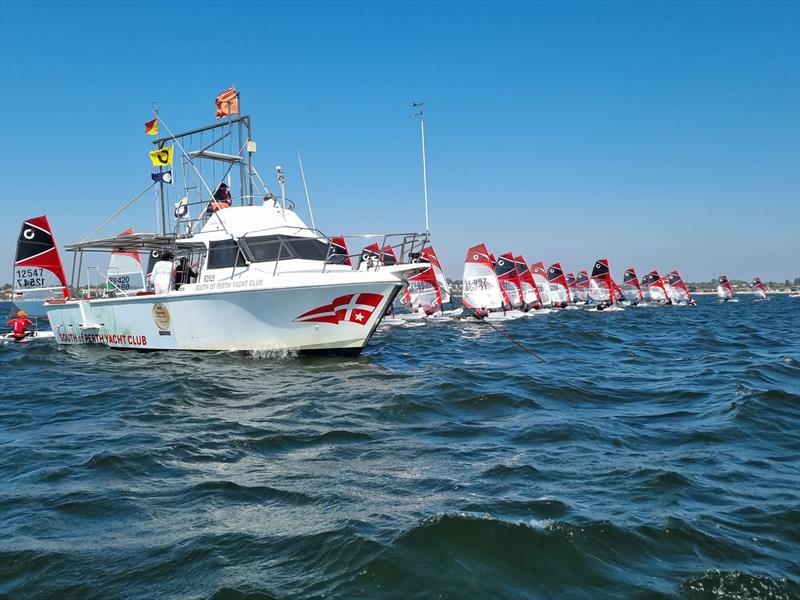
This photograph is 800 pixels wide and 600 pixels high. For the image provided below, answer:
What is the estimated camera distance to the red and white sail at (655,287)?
230ft

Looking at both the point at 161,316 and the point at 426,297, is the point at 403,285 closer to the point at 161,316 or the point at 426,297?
the point at 161,316

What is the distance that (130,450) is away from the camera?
6648 mm

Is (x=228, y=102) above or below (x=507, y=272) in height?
above

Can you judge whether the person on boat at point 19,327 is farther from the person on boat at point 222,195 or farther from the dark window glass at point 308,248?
the dark window glass at point 308,248

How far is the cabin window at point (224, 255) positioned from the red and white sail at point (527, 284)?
104 ft

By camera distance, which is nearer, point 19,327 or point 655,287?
point 19,327

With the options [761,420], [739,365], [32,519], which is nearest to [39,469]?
[32,519]

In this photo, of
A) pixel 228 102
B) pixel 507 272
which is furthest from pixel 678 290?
pixel 228 102

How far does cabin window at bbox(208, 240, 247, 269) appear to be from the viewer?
15019 mm

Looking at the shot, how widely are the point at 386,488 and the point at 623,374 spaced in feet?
29.8

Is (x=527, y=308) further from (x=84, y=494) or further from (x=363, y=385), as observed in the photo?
(x=84, y=494)

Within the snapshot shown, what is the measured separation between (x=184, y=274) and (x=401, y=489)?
13211mm

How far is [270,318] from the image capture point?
45.1ft

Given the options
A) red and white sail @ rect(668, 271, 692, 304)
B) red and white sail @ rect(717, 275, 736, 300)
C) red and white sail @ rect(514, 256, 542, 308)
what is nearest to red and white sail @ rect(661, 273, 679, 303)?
red and white sail @ rect(668, 271, 692, 304)
